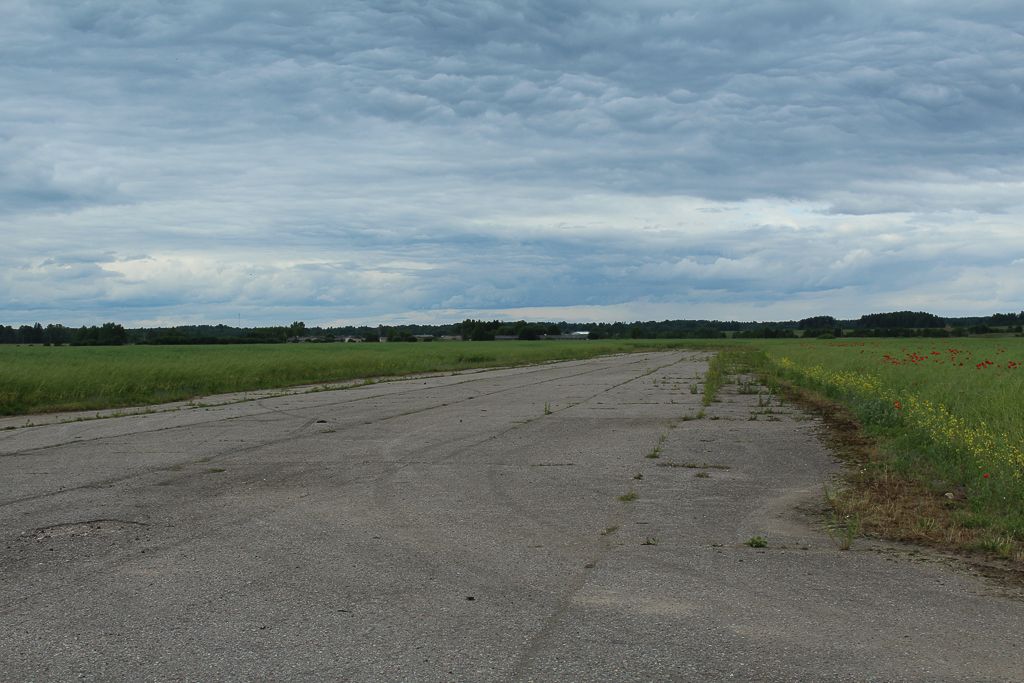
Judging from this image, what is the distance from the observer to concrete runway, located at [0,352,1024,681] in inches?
171

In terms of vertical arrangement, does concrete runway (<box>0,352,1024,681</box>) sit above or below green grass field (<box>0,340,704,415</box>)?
below

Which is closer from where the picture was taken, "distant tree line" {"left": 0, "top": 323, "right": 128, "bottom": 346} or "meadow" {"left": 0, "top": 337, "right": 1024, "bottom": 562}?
"meadow" {"left": 0, "top": 337, "right": 1024, "bottom": 562}

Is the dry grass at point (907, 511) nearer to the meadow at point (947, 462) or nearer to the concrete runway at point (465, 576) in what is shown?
the meadow at point (947, 462)

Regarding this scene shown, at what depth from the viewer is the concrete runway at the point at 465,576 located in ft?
14.2

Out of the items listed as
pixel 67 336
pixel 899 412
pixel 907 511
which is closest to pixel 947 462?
pixel 907 511

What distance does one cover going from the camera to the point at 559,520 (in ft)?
24.7

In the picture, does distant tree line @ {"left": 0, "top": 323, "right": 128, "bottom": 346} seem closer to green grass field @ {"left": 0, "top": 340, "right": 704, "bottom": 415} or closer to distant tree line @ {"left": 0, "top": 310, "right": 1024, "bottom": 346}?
distant tree line @ {"left": 0, "top": 310, "right": 1024, "bottom": 346}

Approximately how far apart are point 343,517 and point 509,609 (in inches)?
117

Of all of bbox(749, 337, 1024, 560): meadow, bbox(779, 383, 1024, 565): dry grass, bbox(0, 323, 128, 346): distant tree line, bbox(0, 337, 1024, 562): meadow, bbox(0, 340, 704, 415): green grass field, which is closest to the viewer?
bbox(779, 383, 1024, 565): dry grass

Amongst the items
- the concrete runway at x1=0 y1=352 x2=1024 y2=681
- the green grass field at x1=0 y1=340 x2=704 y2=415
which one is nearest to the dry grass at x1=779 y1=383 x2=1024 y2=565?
the concrete runway at x1=0 y1=352 x2=1024 y2=681

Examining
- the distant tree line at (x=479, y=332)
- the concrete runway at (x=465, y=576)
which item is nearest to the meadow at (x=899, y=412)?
the concrete runway at (x=465, y=576)

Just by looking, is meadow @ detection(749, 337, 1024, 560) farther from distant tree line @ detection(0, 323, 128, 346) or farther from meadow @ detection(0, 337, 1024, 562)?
distant tree line @ detection(0, 323, 128, 346)

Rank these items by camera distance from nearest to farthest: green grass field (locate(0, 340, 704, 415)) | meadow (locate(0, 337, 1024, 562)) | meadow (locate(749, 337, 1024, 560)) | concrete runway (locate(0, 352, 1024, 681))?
concrete runway (locate(0, 352, 1024, 681)) → meadow (locate(749, 337, 1024, 560)) → meadow (locate(0, 337, 1024, 562)) → green grass field (locate(0, 340, 704, 415))

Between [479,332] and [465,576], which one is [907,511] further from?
[479,332]
